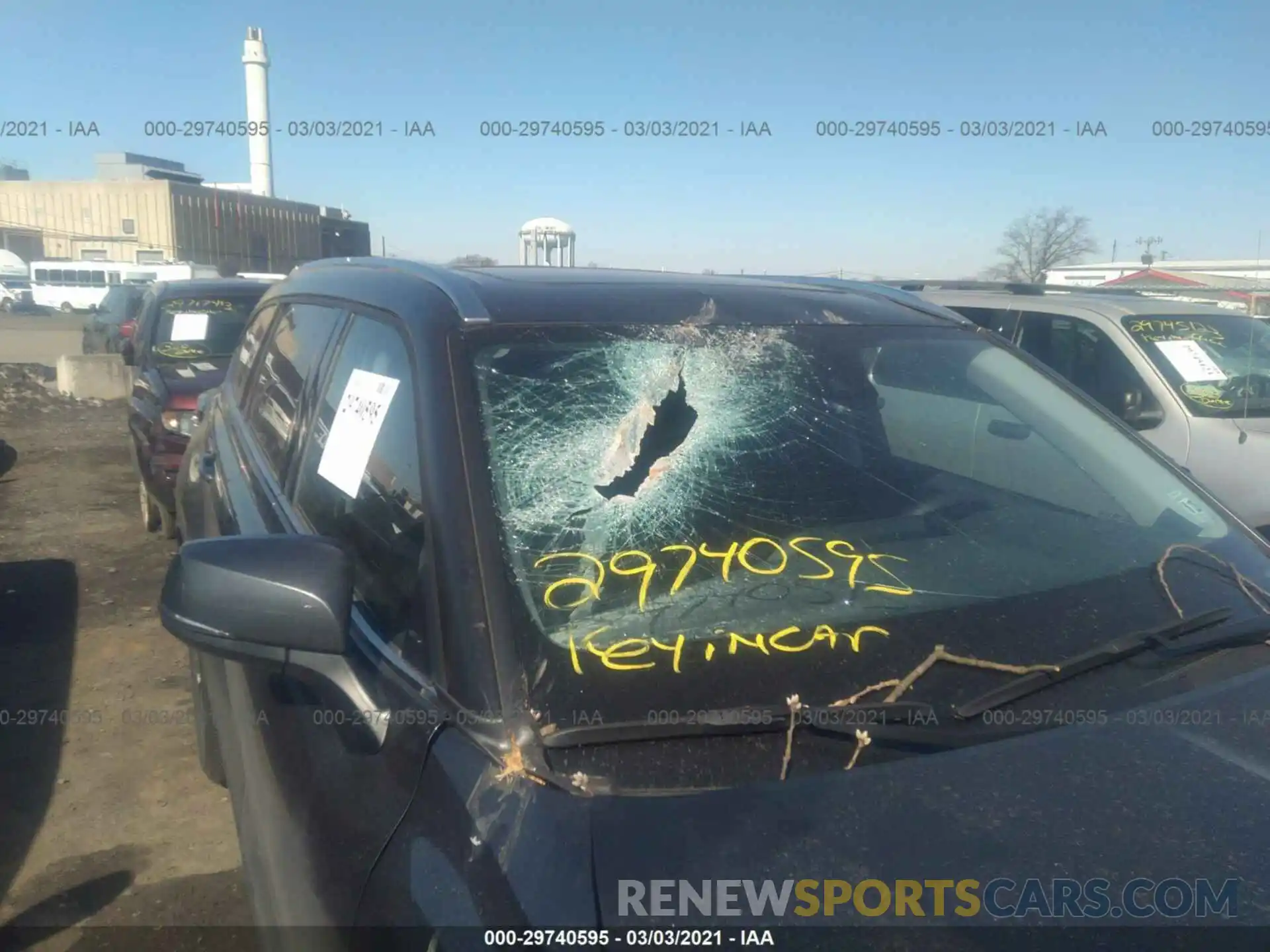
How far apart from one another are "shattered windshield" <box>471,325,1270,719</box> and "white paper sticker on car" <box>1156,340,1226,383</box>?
10.7 feet

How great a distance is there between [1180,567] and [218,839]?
2986 mm

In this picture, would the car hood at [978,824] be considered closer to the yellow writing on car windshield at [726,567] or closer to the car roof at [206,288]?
the yellow writing on car windshield at [726,567]

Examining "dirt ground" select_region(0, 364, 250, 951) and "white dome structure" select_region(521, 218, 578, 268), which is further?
"white dome structure" select_region(521, 218, 578, 268)

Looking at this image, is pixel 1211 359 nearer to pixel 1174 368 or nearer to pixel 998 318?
pixel 1174 368

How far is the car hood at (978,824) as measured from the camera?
4.23 feet

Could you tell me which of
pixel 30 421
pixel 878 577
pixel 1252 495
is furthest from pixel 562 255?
pixel 30 421

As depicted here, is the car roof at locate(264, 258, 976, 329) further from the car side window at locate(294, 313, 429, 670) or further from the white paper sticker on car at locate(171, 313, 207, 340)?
the white paper sticker on car at locate(171, 313, 207, 340)

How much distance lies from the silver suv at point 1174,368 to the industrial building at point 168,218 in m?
38.1

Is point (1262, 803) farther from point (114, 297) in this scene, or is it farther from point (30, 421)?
point (114, 297)

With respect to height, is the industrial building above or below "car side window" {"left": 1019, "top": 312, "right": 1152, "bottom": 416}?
above

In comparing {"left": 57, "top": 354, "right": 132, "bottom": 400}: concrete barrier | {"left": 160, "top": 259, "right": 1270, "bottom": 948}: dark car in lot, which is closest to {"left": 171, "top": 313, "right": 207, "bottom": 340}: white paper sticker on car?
{"left": 160, "top": 259, "right": 1270, "bottom": 948}: dark car in lot

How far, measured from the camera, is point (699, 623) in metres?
1.68

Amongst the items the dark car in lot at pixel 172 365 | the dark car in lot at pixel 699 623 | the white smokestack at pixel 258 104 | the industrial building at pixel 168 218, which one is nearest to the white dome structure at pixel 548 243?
the dark car in lot at pixel 172 365

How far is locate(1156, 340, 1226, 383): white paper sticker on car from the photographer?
5164 mm
